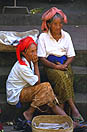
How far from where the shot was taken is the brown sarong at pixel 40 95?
161 inches

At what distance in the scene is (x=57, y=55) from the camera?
4.52 meters

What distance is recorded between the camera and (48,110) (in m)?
4.29

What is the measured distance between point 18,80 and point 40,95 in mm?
370

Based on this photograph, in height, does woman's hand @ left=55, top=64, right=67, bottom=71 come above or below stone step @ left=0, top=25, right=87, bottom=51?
below

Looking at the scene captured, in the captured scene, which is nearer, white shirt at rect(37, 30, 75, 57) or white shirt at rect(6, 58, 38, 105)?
white shirt at rect(6, 58, 38, 105)

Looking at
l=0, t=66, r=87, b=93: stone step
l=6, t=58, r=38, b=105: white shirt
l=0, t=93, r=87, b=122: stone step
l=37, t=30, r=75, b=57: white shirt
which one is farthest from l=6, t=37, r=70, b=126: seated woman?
l=0, t=66, r=87, b=93: stone step

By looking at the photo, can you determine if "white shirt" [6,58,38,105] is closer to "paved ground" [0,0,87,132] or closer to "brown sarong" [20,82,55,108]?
"brown sarong" [20,82,55,108]

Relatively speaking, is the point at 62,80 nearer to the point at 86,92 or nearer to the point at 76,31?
the point at 86,92

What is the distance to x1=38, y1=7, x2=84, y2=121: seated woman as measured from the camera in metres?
4.26

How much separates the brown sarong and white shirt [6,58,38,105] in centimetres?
8

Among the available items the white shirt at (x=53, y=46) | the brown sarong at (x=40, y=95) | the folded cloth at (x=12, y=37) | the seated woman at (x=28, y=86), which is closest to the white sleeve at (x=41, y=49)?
the white shirt at (x=53, y=46)

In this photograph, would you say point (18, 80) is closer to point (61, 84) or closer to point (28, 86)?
point (28, 86)

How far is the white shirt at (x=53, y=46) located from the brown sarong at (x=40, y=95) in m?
0.55

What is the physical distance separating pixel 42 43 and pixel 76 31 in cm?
186
